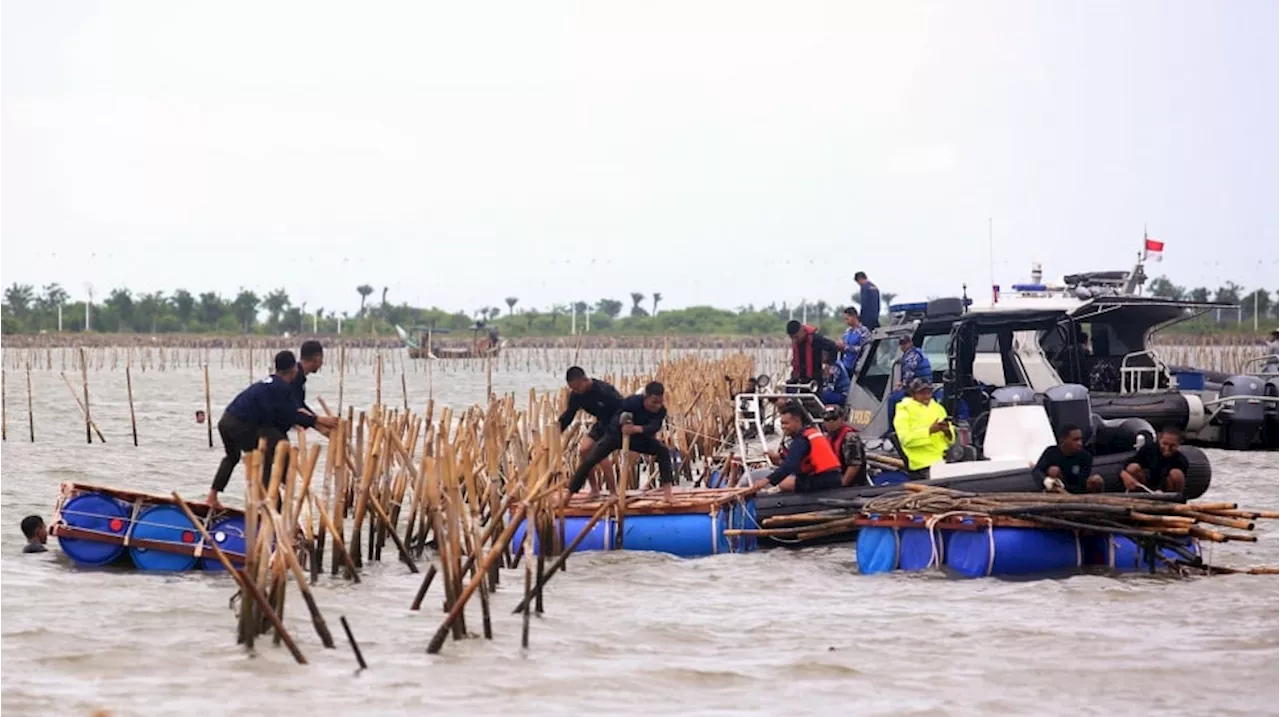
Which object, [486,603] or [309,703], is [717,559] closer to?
[486,603]

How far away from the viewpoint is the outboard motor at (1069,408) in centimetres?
1418

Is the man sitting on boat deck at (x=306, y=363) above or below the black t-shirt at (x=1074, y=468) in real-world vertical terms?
above

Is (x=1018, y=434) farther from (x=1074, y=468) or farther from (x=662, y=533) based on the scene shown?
(x=662, y=533)

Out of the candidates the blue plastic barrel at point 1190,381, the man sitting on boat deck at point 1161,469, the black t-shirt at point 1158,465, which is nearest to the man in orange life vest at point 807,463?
the man sitting on boat deck at point 1161,469

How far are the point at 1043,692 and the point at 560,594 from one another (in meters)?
3.80

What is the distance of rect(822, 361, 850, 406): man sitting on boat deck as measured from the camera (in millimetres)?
19109

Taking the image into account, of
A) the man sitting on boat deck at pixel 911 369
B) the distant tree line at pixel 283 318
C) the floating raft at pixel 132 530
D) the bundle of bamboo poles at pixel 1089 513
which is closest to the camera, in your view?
the bundle of bamboo poles at pixel 1089 513

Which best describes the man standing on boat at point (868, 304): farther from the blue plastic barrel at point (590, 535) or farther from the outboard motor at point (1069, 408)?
the blue plastic barrel at point (590, 535)

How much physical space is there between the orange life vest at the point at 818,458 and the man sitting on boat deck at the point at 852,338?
7.52m

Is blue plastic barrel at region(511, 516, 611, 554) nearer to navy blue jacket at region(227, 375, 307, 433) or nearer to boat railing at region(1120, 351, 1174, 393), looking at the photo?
navy blue jacket at region(227, 375, 307, 433)

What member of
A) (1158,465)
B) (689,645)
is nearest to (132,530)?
(689,645)

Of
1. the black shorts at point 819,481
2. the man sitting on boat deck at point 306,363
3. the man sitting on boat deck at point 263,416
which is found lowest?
the black shorts at point 819,481

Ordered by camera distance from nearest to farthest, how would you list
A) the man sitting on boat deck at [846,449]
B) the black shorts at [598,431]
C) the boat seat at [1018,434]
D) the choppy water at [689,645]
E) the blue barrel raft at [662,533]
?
the choppy water at [689,645] < the blue barrel raft at [662,533] < the man sitting on boat deck at [846,449] < the boat seat at [1018,434] < the black shorts at [598,431]

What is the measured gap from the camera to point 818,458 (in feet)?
42.0
